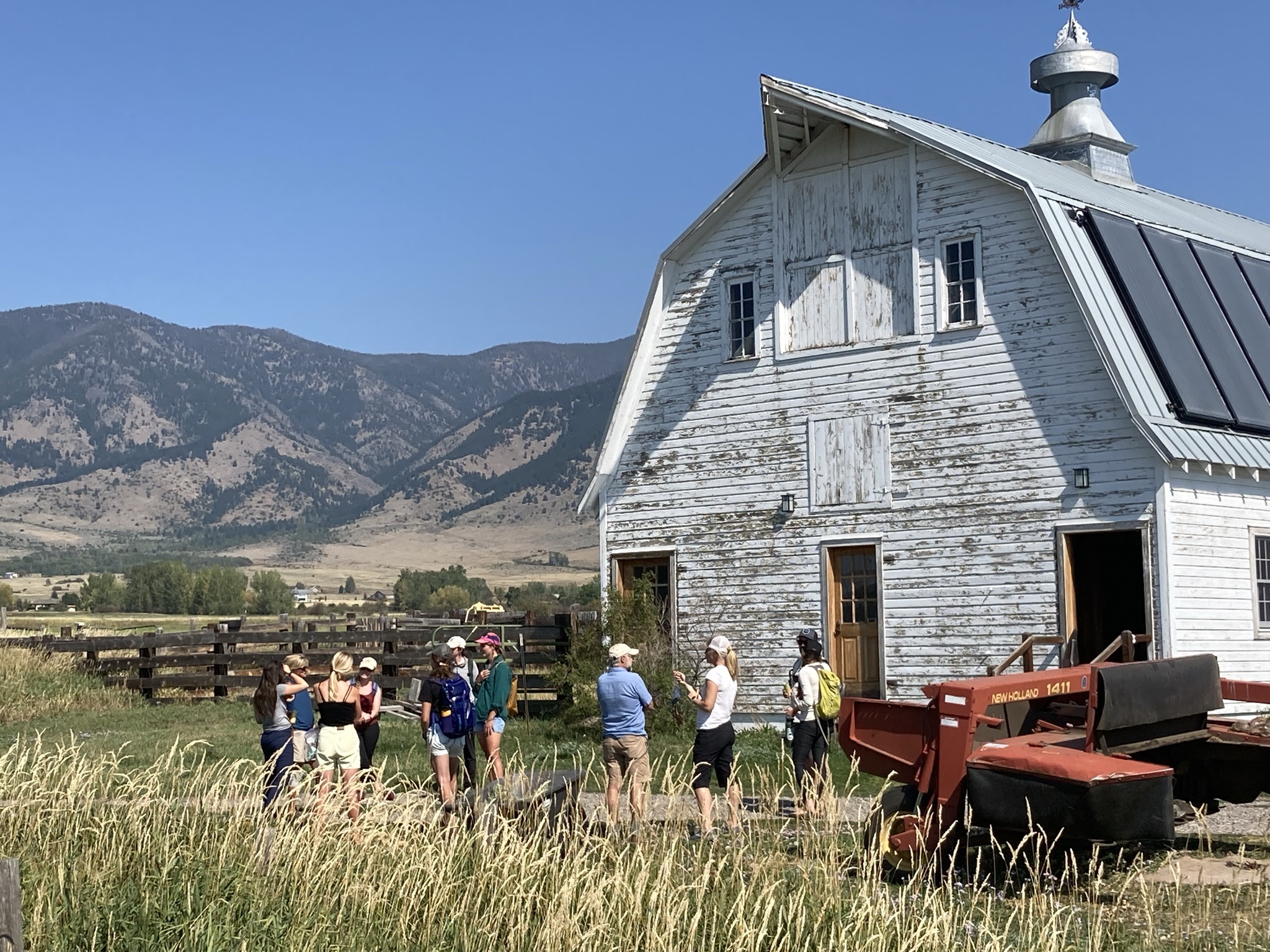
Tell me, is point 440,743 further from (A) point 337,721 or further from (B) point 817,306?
(B) point 817,306

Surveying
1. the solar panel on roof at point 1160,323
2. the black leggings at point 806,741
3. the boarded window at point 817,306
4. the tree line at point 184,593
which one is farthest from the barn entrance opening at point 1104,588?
the tree line at point 184,593

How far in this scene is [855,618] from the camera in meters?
20.6

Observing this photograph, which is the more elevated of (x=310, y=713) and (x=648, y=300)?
(x=648, y=300)

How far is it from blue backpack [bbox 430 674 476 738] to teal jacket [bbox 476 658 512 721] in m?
0.41

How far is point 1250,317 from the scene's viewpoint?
800 inches

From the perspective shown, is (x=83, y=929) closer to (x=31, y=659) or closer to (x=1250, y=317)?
(x=1250, y=317)

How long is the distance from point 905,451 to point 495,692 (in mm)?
7465

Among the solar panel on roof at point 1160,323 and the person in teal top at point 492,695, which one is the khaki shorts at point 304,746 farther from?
the solar panel on roof at point 1160,323

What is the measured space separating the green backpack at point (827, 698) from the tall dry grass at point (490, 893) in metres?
3.86

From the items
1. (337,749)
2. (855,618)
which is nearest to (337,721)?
(337,749)

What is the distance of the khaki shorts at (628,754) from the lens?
12.8 meters

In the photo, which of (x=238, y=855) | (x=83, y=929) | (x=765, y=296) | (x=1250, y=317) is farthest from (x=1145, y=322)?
(x=83, y=929)

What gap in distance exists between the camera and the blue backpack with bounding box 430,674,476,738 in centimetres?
1431

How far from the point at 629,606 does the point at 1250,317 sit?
912 centimetres
